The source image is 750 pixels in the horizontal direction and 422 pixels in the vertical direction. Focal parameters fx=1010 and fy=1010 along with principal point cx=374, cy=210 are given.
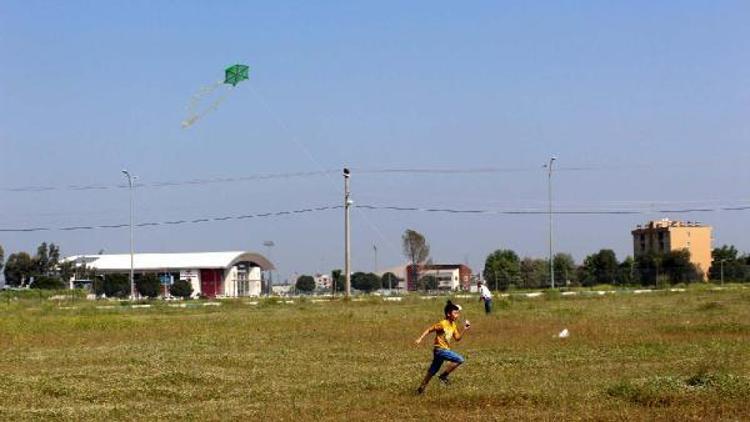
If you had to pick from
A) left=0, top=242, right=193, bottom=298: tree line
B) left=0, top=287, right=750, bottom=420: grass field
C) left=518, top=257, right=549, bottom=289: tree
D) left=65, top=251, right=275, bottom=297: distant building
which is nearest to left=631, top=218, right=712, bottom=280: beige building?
left=518, top=257, right=549, bottom=289: tree

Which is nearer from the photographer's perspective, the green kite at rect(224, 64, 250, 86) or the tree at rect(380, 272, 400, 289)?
the green kite at rect(224, 64, 250, 86)

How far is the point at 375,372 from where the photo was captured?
2108 centimetres

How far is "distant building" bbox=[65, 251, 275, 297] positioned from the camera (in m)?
128

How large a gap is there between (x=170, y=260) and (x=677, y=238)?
297 ft

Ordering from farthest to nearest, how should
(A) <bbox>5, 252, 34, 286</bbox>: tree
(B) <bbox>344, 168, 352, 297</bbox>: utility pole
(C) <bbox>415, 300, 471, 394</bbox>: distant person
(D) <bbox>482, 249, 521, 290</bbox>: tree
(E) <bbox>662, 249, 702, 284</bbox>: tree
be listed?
(D) <bbox>482, 249, 521, 290</bbox>: tree < (A) <bbox>5, 252, 34, 286</bbox>: tree < (E) <bbox>662, 249, 702, 284</bbox>: tree < (B) <bbox>344, 168, 352, 297</bbox>: utility pole < (C) <bbox>415, 300, 471, 394</bbox>: distant person

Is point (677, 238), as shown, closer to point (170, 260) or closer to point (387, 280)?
point (387, 280)

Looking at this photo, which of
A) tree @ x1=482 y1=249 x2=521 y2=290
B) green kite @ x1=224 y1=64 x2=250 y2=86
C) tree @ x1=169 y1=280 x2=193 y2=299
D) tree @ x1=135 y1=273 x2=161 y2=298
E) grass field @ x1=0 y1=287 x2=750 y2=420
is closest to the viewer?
grass field @ x1=0 y1=287 x2=750 y2=420

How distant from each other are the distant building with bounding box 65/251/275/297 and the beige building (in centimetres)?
7514

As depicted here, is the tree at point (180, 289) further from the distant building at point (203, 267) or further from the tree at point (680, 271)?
the tree at point (680, 271)

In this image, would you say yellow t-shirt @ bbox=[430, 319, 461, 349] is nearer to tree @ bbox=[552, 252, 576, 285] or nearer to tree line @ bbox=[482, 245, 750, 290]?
tree line @ bbox=[482, 245, 750, 290]

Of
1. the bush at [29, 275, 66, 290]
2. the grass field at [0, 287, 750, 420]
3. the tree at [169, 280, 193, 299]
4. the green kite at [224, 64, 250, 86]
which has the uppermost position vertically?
the green kite at [224, 64, 250, 86]

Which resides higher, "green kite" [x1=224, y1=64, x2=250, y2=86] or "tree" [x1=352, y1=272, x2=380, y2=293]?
"green kite" [x1=224, y1=64, x2=250, y2=86]

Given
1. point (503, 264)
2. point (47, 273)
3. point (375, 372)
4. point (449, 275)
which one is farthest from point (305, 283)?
point (375, 372)

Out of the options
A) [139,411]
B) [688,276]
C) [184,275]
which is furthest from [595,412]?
[184,275]
